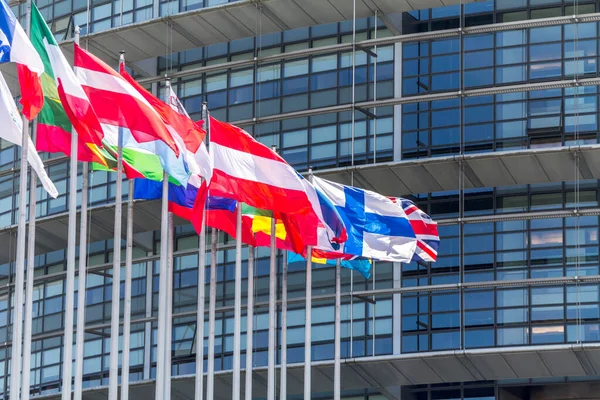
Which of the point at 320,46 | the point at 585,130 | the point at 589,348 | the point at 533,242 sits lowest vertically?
the point at 589,348

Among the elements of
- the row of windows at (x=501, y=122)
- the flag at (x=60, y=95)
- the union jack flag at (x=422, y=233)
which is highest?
the row of windows at (x=501, y=122)

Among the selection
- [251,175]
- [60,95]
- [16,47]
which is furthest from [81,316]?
[16,47]

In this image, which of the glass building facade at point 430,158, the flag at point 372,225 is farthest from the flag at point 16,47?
the glass building facade at point 430,158

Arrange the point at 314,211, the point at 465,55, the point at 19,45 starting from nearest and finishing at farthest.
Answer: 1. the point at 19,45
2. the point at 314,211
3. the point at 465,55

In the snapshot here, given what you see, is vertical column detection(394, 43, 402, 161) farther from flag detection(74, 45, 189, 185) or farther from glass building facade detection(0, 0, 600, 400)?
flag detection(74, 45, 189, 185)

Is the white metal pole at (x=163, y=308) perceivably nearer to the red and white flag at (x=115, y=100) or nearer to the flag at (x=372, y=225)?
the red and white flag at (x=115, y=100)

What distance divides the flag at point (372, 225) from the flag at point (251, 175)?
10.5 ft

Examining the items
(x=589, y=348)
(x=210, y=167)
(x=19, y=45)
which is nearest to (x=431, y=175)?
(x=589, y=348)

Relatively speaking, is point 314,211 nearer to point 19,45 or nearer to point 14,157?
point 19,45

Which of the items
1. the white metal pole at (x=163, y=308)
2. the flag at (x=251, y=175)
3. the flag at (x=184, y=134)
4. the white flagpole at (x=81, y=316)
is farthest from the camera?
the flag at (x=251, y=175)

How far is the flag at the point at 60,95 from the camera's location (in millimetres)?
26391

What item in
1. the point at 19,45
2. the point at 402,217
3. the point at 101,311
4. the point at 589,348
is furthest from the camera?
the point at 101,311

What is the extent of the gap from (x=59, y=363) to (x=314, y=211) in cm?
2077

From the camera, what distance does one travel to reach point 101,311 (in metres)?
50.9
